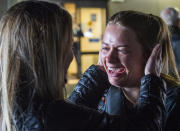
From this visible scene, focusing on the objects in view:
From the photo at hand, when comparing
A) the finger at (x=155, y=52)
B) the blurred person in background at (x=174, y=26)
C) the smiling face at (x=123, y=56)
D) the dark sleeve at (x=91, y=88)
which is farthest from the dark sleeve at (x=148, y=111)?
the blurred person in background at (x=174, y=26)

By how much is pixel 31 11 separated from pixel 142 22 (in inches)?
24.4

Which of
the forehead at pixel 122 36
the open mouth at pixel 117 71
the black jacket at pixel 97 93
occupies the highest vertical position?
the forehead at pixel 122 36

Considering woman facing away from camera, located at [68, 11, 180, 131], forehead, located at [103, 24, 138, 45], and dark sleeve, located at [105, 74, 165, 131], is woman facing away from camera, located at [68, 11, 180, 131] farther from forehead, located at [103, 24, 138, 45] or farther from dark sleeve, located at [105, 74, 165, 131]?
dark sleeve, located at [105, 74, 165, 131]

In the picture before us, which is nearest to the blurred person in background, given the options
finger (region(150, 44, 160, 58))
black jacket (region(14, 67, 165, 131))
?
finger (region(150, 44, 160, 58))

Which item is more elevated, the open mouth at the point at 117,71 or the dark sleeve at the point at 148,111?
the open mouth at the point at 117,71

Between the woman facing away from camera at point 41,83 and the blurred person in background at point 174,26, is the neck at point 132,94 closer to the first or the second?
the woman facing away from camera at point 41,83

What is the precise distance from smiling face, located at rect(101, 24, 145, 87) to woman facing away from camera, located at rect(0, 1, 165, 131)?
12.8 inches

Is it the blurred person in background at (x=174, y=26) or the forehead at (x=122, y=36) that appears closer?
the forehead at (x=122, y=36)

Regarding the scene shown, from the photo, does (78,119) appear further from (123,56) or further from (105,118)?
(123,56)

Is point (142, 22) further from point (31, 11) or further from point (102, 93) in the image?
point (31, 11)

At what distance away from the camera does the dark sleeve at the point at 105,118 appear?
950 millimetres

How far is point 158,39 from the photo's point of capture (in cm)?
142

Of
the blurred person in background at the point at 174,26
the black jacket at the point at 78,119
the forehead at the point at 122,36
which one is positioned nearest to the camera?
the black jacket at the point at 78,119

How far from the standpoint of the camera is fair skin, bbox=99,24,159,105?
1.38 meters
